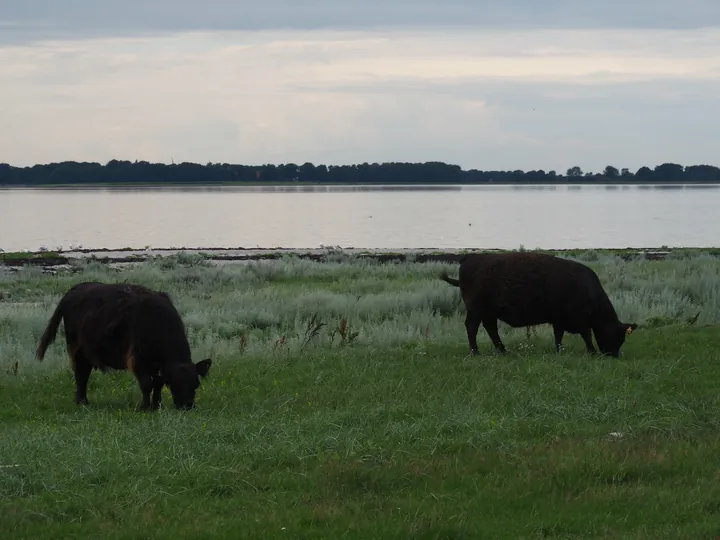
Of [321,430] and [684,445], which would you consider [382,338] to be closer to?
[321,430]

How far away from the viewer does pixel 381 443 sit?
853cm

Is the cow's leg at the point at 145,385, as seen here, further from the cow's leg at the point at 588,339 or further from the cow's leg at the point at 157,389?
the cow's leg at the point at 588,339

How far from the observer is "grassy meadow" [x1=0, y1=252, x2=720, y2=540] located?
6.59 m

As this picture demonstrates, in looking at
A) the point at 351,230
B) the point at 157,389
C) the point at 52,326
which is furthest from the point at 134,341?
the point at 351,230

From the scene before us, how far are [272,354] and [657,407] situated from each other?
6184mm

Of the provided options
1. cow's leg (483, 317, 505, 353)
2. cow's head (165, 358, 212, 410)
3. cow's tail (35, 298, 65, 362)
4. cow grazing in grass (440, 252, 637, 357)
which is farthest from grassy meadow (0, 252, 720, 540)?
cow's tail (35, 298, 65, 362)

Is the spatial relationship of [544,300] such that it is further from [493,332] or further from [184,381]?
[184,381]

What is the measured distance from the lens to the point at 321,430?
9.14 m

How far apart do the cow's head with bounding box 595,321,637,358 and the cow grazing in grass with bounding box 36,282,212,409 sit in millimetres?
6065

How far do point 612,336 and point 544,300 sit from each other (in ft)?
3.58

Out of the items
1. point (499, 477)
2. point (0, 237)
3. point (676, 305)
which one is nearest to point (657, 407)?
point (499, 477)

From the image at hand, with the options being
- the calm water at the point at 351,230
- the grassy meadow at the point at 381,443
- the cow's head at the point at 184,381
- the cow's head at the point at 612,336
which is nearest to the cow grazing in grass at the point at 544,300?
the cow's head at the point at 612,336

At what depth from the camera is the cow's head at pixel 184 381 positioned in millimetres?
10328

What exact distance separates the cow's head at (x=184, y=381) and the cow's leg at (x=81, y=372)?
147cm
